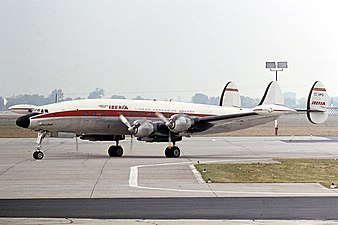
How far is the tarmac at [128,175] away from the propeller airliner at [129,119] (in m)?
1.24

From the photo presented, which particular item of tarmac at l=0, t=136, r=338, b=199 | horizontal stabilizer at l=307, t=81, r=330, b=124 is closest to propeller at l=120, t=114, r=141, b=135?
tarmac at l=0, t=136, r=338, b=199

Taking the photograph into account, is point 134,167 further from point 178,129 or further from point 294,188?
point 294,188

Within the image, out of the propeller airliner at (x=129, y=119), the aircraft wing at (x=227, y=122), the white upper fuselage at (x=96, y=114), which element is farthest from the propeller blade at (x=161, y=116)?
the aircraft wing at (x=227, y=122)

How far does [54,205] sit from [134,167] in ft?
40.8

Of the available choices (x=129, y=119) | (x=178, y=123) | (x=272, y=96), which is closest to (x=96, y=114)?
(x=129, y=119)

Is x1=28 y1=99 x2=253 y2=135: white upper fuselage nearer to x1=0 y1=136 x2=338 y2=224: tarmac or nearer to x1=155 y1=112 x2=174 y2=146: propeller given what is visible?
x1=155 y1=112 x2=174 y2=146: propeller

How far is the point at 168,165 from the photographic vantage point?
30.7m

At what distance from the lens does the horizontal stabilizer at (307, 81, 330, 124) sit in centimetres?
4044

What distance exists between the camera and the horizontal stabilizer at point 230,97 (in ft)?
140

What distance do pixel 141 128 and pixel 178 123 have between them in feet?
6.40

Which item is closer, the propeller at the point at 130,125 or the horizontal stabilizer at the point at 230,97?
the propeller at the point at 130,125

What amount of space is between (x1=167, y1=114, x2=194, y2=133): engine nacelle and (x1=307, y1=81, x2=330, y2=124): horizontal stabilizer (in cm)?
904

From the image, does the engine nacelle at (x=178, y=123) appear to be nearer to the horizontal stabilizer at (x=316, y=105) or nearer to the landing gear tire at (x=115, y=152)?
the landing gear tire at (x=115, y=152)

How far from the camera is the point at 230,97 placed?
42.8m
